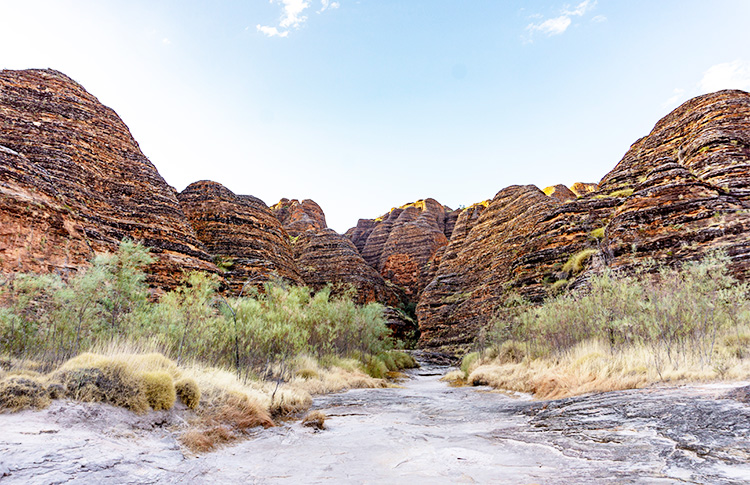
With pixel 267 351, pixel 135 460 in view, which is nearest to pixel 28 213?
pixel 267 351

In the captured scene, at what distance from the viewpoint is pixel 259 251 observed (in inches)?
1449

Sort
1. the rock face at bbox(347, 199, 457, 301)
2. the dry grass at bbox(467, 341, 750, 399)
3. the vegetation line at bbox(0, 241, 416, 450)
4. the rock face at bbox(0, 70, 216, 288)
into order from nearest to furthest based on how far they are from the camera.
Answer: the vegetation line at bbox(0, 241, 416, 450)
the dry grass at bbox(467, 341, 750, 399)
the rock face at bbox(0, 70, 216, 288)
the rock face at bbox(347, 199, 457, 301)

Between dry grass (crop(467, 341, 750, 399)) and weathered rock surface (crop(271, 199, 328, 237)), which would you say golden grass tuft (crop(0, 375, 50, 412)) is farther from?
weathered rock surface (crop(271, 199, 328, 237))

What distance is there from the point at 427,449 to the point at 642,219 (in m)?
21.7

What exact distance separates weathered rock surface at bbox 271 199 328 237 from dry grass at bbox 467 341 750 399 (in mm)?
63499

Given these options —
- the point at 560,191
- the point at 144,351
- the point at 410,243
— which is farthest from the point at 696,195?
the point at 560,191

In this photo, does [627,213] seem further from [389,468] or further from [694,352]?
[389,468]

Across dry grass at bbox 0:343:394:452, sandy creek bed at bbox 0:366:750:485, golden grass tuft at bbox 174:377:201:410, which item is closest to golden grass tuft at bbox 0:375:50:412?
dry grass at bbox 0:343:394:452

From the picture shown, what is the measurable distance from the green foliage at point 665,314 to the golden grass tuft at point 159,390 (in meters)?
11.9

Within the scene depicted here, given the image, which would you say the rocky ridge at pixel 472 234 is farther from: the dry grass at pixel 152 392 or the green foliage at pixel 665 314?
the dry grass at pixel 152 392

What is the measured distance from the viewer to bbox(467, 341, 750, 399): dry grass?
8.34 metres

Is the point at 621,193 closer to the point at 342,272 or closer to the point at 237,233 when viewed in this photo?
the point at 237,233

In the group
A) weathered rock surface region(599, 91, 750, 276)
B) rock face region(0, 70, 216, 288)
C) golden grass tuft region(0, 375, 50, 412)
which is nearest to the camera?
golden grass tuft region(0, 375, 50, 412)

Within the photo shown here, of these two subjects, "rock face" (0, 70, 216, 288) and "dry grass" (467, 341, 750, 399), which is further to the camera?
"rock face" (0, 70, 216, 288)
